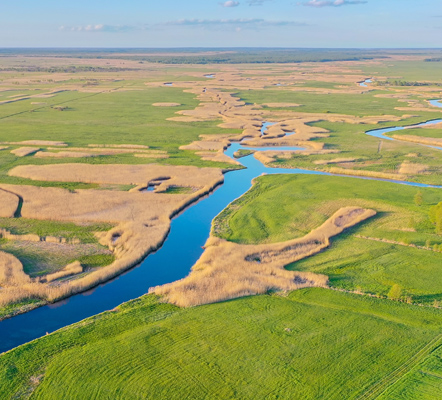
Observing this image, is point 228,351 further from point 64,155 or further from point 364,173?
point 64,155

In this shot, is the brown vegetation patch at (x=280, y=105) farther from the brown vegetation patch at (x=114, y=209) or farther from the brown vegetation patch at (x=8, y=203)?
the brown vegetation patch at (x=8, y=203)

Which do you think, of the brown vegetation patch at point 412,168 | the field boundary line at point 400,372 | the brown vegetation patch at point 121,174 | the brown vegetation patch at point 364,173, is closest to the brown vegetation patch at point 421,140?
the brown vegetation patch at point 412,168

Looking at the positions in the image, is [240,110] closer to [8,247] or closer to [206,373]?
[8,247]

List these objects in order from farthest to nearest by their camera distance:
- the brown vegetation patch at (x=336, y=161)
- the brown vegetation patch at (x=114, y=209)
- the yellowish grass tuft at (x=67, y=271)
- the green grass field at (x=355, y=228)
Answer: the brown vegetation patch at (x=336, y=161) < the green grass field at (x=355, y=228) < the yellowish grass tuft at (x=67, y=271) < the brown vegetation patch at (x=114, y=209)

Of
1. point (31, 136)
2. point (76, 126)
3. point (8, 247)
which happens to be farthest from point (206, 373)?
point (76, 126)

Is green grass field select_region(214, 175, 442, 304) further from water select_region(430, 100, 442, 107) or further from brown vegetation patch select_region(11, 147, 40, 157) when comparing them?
water select_region(430, 100, 442, 107)

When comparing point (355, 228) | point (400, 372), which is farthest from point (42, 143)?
point (400, 372)
